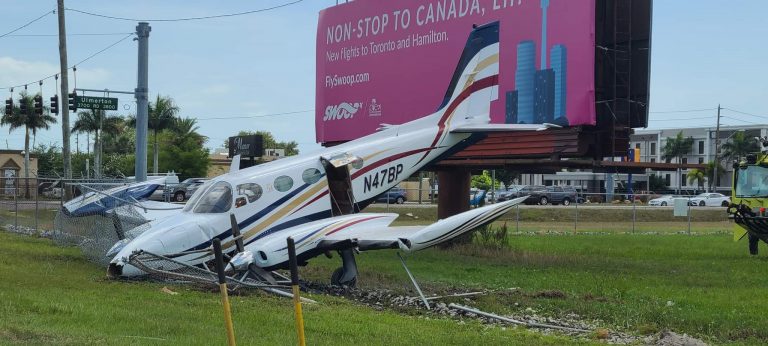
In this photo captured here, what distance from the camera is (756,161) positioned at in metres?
25.3

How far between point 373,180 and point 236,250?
4.13 meters

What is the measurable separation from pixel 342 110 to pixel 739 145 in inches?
3318

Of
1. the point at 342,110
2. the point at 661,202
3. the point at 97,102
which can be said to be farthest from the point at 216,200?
the point at 661,202

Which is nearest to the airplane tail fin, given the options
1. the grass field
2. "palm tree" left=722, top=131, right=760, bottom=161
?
the grass field

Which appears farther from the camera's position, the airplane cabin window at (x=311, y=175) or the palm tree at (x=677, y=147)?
the palm tree at (x=677, y=147)

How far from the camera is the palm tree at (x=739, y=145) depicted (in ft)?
334

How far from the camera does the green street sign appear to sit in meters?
29.9

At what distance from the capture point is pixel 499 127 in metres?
19.8

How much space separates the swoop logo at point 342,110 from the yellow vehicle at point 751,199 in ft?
37.0

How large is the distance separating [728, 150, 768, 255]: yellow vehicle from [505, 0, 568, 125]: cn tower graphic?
671 cm

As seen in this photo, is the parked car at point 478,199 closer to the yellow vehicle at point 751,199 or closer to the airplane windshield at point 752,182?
the yellow vehicle at point 751,199

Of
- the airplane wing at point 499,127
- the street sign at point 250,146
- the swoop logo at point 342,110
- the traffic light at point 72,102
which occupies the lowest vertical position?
the street sign at point 250,146

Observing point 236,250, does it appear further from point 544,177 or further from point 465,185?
point 544,177

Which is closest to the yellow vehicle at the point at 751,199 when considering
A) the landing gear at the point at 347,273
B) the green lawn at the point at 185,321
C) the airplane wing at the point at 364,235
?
the airplane wing at the point at 364,235
